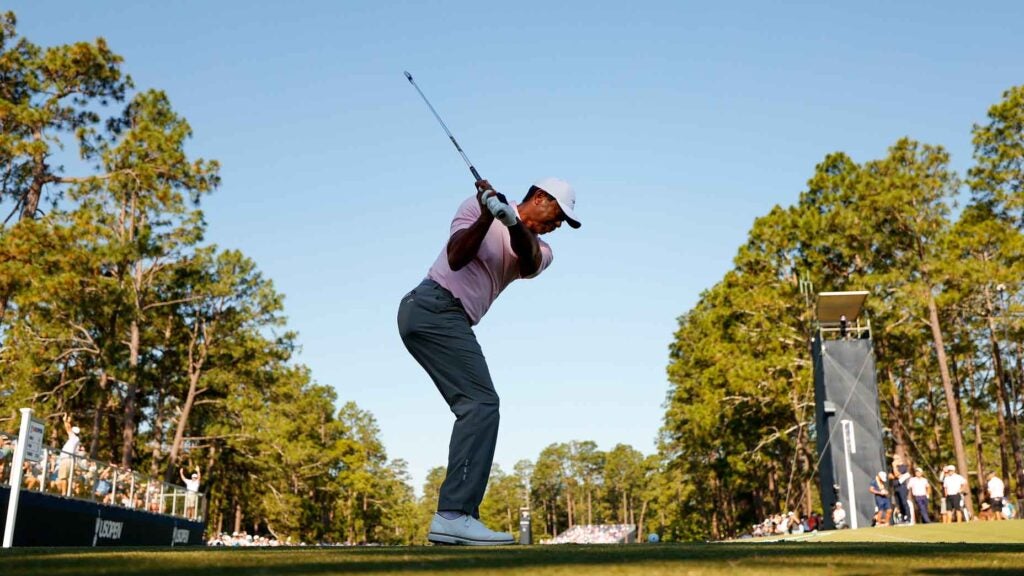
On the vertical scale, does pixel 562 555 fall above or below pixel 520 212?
below

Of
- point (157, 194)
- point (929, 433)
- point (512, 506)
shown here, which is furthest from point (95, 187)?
point (512, 506)

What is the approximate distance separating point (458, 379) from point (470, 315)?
33cm

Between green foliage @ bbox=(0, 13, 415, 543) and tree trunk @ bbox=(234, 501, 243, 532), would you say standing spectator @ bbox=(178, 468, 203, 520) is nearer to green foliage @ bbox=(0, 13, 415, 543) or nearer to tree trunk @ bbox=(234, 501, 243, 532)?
green foliage @ bbox=(0, 13, 415, 543)

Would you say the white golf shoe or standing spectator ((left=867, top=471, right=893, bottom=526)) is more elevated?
standing spectator ((left=867, top=471, right=893, bottom=526))

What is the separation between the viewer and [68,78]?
25969 mm

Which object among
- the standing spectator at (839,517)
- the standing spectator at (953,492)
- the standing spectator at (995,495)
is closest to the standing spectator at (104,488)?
the standing spectator at (839,517)

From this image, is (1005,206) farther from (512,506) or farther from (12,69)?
(512,506)

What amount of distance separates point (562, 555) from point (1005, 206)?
108 ft

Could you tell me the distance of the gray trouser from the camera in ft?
14.9

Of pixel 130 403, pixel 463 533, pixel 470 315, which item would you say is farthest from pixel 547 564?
pixel 130 403

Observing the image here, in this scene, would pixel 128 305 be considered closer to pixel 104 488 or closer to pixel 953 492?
pixel 104 488

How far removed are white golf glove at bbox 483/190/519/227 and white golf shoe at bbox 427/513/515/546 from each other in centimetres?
139

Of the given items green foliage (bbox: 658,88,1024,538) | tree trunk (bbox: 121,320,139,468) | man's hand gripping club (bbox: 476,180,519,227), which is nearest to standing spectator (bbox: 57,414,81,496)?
tree trunk (bbox: 121,320,139,468)

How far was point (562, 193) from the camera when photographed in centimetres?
479
